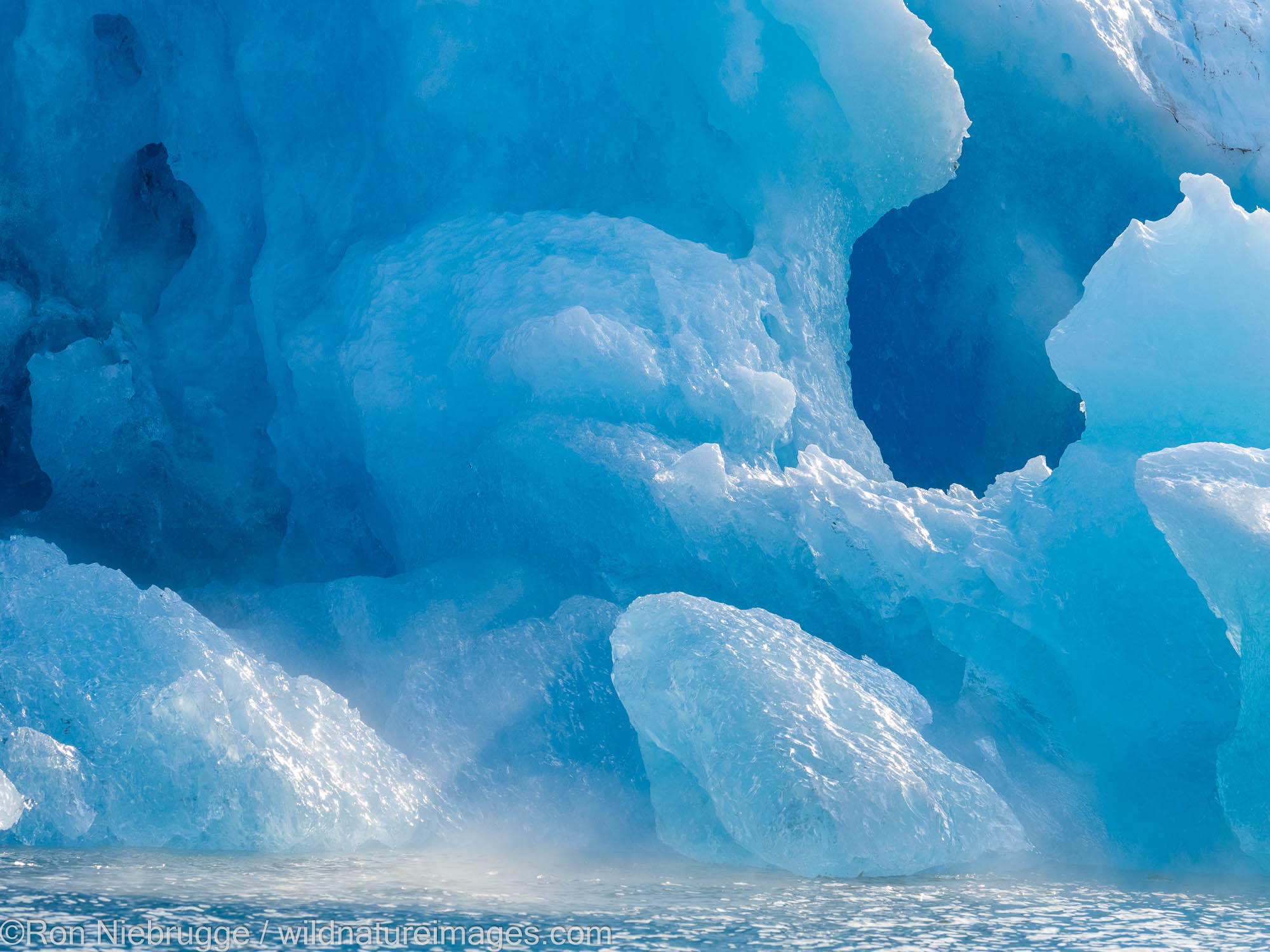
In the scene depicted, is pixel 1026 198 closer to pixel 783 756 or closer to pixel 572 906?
pixel 783 756

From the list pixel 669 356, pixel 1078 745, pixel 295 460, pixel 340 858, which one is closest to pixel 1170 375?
pixel 1078 745

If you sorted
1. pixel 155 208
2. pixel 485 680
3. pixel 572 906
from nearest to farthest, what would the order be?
pixel 572 906
pixel 485 680
pixel 155 208

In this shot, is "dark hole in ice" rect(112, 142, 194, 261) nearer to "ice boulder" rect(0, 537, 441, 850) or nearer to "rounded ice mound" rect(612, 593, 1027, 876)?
"ice boulder" rect(0, 537, 441, 850)

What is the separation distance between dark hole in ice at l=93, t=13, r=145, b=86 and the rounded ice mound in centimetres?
304

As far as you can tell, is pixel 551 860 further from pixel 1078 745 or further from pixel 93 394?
pixel 93 394

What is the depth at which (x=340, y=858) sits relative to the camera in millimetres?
2857

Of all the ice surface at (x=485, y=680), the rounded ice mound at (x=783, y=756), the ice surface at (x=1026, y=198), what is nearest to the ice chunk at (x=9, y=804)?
the ice surface at (x=485, y=680)

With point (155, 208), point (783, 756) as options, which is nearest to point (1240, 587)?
point (783, 756)

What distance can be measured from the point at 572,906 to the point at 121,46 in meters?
3.83

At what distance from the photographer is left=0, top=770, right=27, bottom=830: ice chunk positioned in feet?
9.23

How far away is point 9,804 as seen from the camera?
2.83 metres

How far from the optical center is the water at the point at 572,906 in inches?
79.4

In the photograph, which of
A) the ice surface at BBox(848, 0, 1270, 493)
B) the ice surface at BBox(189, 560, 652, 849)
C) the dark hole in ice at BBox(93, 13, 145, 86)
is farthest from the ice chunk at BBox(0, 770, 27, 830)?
the ice surface at BBox(848, 0, 1270, 493)

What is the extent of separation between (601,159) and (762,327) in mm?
967
